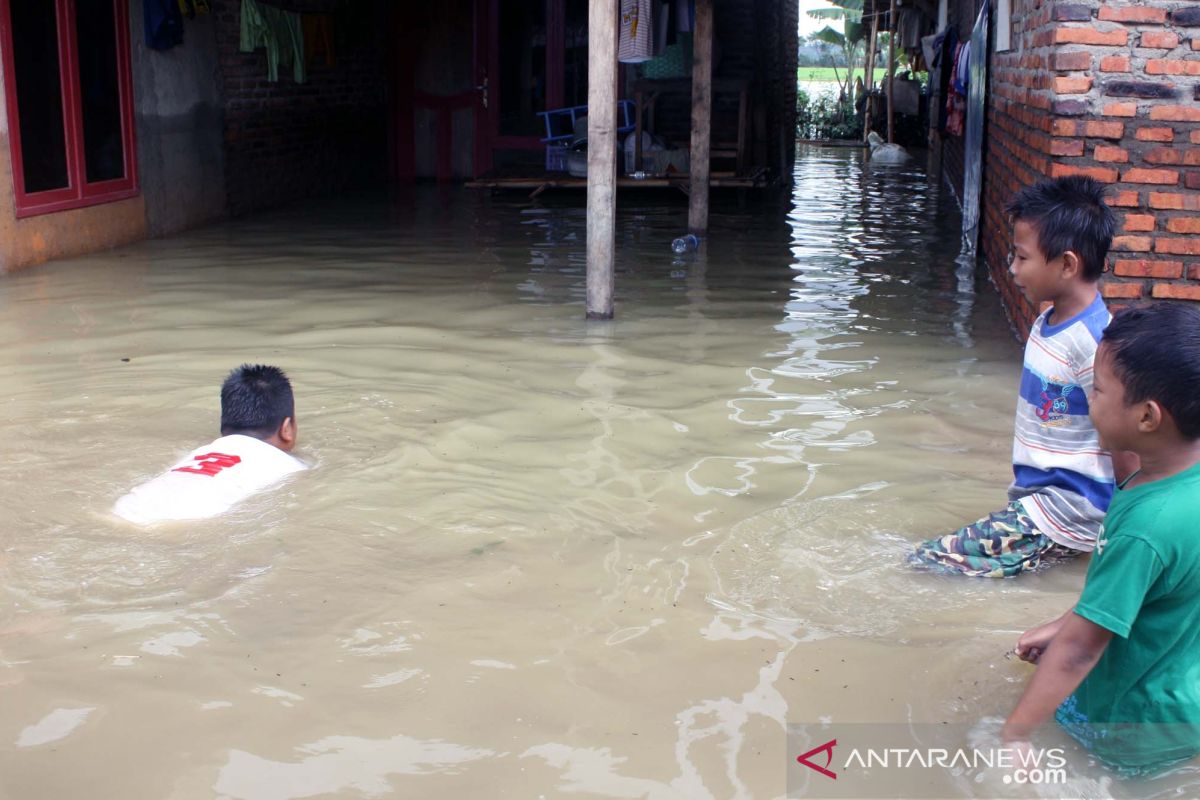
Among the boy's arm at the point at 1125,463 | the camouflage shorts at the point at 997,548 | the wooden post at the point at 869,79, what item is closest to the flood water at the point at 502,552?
the camouflage shorts at the point at 997,548

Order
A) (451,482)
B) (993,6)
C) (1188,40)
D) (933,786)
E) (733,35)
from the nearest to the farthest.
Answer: (933,786) → (451,482) → (1188,40) → (993,6) → (733,35)

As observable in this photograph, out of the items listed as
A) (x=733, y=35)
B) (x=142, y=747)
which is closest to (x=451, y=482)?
(x=142, y=747)

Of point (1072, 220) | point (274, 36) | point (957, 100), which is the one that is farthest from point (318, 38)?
point (1072, 220)

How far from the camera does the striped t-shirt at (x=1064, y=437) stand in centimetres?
329

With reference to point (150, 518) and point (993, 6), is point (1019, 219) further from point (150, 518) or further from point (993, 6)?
point (993, 6)

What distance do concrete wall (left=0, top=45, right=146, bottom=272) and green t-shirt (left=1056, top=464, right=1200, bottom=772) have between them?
26.8 feet

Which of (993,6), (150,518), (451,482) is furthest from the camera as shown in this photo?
(993,6)

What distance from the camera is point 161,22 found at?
1017 centimetres

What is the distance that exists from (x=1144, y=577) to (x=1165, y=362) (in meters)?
0.40

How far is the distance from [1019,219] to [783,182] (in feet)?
42.0

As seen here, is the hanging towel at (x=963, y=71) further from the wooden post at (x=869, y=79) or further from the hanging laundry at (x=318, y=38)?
the wooden post at (x=869, y=79)

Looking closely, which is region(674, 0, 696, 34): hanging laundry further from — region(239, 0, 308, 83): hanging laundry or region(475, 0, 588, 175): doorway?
region(239, 0, 308, 83): hanging laundry

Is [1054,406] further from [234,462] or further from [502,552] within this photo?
[234,462]

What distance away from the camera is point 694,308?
24.4ft
